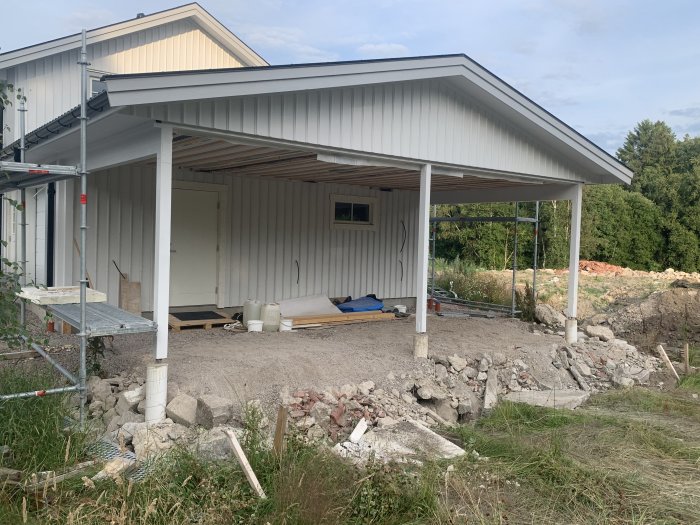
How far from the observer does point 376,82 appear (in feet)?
23.4

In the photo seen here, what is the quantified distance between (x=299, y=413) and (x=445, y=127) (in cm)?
457

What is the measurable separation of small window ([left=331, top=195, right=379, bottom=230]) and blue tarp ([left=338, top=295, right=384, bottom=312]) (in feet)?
5.00

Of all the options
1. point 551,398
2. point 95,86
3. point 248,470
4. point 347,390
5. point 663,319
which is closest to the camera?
point 248,470

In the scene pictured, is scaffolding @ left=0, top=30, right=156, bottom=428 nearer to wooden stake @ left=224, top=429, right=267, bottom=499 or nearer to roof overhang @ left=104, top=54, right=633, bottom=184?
roof overhang @ left=104, top=54, right=633, bottom=184

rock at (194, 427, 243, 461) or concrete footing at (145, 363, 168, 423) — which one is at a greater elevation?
concrete footing at (145, 363, 168, 423)

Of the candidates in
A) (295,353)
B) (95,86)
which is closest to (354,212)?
(295,353)

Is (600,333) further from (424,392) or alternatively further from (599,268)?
(599,268)

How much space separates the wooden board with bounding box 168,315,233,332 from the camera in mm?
9062

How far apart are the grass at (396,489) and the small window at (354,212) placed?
282 inches

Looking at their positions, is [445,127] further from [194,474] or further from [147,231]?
[194,474]

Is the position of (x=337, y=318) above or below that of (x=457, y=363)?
above

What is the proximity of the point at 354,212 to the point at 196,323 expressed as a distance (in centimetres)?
440

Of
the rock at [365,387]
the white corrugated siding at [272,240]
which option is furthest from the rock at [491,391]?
the white corrugated siding at [272,240]

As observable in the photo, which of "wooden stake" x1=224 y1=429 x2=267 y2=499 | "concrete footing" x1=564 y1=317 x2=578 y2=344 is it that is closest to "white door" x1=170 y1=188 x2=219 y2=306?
"concrete footing" x1=564 y1=317 x2=578 y2=344
